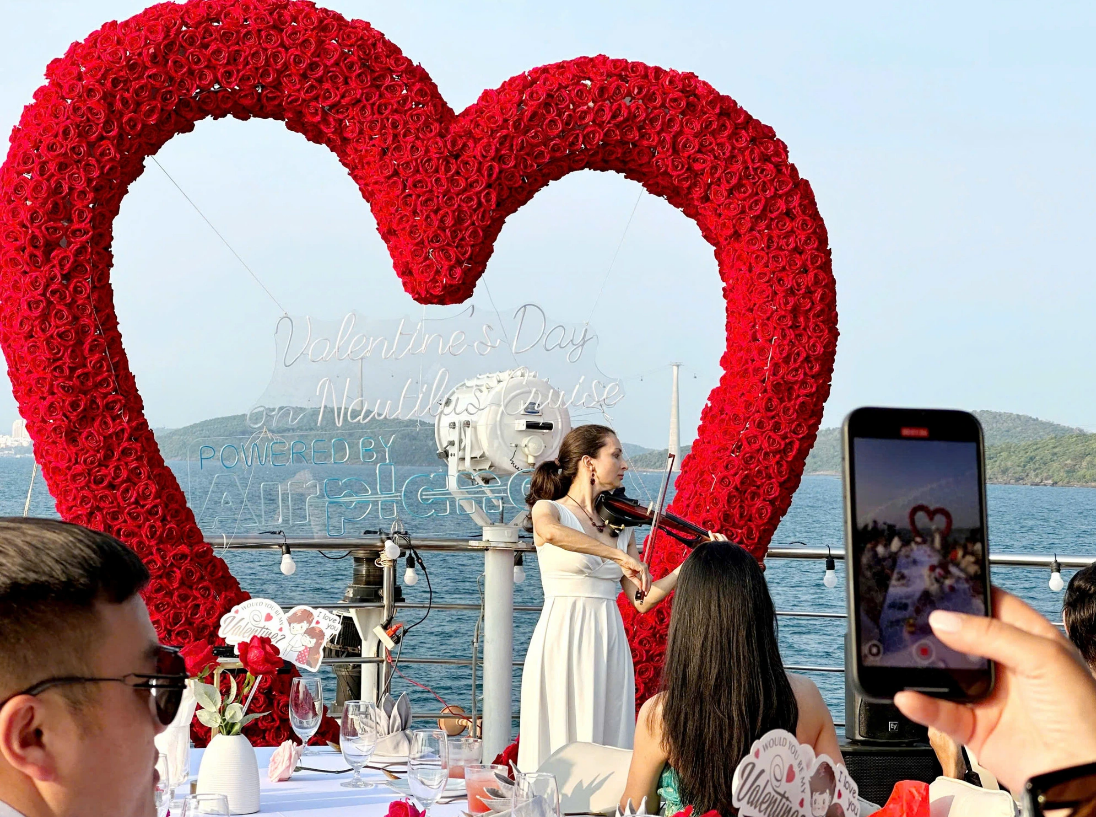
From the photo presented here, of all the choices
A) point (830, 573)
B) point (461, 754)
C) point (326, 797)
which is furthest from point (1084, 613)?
point (830, 573)

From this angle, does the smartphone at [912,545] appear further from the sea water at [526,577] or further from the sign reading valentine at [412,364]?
the sign reading valentine at [412,364]

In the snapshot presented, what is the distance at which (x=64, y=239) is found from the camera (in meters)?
3.66

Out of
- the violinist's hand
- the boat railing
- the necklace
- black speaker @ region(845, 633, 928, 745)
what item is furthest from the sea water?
black speaker @ region(845, 633, 928, 745)

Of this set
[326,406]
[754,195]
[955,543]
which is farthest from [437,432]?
[955,543]

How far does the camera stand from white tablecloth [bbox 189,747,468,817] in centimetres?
222

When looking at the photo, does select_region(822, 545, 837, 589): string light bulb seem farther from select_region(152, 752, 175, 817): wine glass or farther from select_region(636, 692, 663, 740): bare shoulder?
select_region(152, 752, 175, 817): wine glass

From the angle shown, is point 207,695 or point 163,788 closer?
point 163,788

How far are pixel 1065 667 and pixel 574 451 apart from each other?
326 cm

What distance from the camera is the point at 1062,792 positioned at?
27.4 inches

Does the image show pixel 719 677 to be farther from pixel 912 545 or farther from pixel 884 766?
pixel 884 766

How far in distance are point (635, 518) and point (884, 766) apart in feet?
4.11

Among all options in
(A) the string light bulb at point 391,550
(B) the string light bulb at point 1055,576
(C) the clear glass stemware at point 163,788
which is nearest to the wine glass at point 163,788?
(C) the clear glass stemware at point 163,788

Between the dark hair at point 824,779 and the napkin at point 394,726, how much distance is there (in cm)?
100

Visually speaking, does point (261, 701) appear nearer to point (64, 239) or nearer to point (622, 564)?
point (622, 564)
